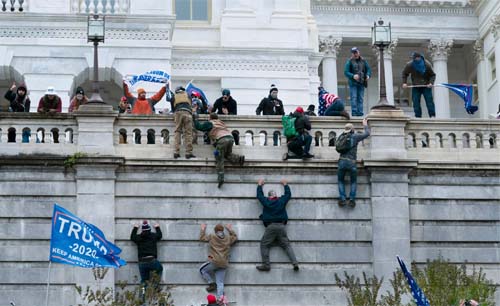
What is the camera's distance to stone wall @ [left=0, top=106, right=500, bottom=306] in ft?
139

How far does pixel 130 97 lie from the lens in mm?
46562

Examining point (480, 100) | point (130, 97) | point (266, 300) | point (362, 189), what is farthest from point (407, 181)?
point (480, 100)

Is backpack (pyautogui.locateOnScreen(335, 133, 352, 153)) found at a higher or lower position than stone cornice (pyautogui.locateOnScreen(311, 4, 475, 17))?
lower

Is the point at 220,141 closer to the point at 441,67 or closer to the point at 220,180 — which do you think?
the point at 220,180

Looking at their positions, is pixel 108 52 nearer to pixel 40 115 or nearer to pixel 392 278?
pixel 40 115

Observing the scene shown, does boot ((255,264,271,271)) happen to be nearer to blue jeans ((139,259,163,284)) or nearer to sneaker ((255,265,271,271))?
sneaker ((255,265,271,271))

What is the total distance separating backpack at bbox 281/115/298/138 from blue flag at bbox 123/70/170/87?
753 centimetres

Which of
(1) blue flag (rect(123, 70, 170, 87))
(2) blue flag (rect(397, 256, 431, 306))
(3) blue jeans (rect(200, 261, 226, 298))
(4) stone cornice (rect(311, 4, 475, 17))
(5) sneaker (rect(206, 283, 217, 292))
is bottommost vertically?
(2) blue flag (rect(397, 256, 431, 306))

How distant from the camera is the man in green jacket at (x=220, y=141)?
4297cm

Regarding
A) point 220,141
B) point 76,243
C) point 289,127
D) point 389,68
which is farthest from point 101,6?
point 389,68

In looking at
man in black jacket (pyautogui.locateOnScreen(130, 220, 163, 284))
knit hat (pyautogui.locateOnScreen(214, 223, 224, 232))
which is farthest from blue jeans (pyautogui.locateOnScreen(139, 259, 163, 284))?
knit hat (pyautogui.locateOnScreen(214, 223, 224, 232))

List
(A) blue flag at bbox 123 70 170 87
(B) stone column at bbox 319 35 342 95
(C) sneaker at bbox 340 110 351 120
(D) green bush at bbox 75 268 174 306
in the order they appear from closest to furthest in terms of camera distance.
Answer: (D) green bush at bbox 75 268 174 306 → (C) sneaker at bbox 340 110 351 120 → (A) blue flag at bbox 123 70 170 87 → (B) stone column at bbox 319 35 342 95

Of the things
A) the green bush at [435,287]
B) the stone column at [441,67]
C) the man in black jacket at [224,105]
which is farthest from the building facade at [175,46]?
the stone column at [441,67]

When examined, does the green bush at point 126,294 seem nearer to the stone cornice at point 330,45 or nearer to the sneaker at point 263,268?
the sneaker at point 263,268
